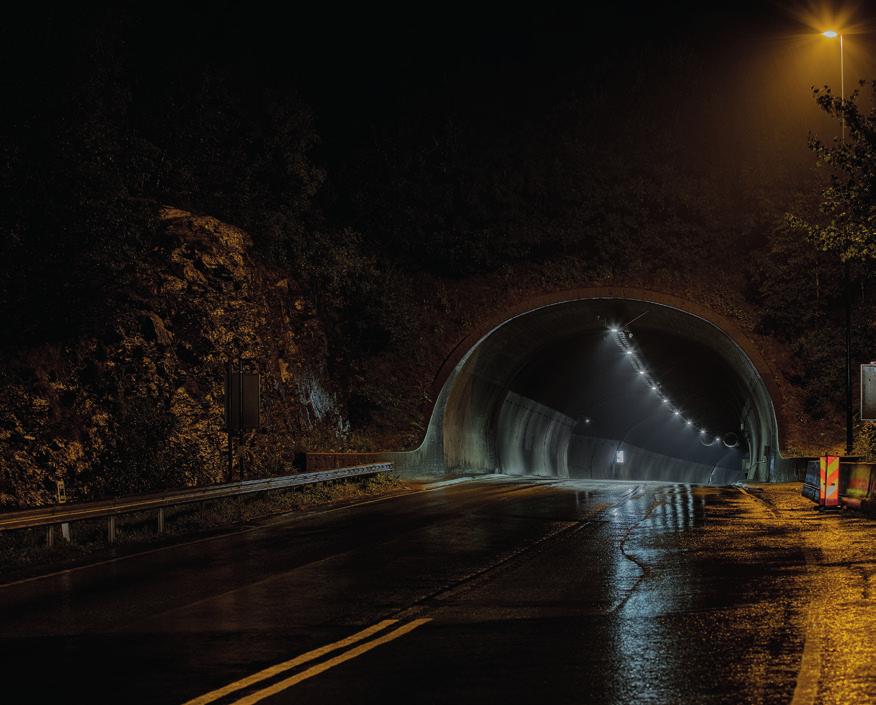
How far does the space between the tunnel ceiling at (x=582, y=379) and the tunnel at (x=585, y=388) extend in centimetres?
7

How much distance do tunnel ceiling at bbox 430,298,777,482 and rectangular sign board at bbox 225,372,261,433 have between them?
14.4 meters

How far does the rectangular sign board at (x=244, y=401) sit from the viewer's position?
70.2 feet

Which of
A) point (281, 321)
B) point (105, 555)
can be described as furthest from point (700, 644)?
point (281, 321)

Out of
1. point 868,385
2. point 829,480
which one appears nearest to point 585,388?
point 868,385

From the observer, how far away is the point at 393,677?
659 cm

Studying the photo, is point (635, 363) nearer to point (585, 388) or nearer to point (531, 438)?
point (585, 388)

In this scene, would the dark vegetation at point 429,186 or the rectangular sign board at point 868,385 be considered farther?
the dark vegetation at point 429,186

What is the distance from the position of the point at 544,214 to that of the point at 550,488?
16.0 meters

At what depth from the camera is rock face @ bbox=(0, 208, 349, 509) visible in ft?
70.5

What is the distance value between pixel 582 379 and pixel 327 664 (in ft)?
132

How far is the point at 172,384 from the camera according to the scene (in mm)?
25625

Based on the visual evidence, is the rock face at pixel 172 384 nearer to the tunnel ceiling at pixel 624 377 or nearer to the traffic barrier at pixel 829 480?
the tunnel ceiling at pixel 624 377

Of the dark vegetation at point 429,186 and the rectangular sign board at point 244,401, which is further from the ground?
the dark vegetation at point 429,186

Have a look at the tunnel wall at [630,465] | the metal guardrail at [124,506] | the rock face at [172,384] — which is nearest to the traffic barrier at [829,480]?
the metal guardrail at [124,506]
